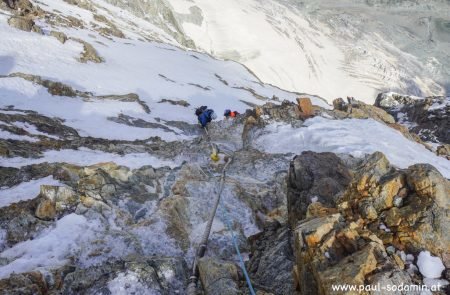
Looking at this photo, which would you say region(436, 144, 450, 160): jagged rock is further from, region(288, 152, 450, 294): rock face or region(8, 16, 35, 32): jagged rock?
region(8, 16, 35, 32): jagged rock

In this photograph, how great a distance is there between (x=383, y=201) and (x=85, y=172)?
9041 mm

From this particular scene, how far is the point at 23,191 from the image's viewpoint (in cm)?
1171

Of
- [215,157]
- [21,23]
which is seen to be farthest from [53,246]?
[21,23]

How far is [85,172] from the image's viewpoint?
40.9 ft

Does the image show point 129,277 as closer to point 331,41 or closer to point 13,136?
point 13,136

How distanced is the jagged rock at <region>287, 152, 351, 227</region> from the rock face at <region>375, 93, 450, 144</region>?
82.3 feet

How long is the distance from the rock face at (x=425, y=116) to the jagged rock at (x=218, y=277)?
29.6m

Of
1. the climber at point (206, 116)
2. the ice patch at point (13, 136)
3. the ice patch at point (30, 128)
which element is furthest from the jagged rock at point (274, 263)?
the ice patch at point (30, 128)

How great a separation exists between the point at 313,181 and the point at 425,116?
30.0 metres

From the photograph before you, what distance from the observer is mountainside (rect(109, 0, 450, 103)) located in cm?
11850

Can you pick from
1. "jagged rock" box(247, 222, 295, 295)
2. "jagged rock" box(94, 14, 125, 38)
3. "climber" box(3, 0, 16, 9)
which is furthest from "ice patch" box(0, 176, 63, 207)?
"jagged rock" box(94, 14, 125, 38)

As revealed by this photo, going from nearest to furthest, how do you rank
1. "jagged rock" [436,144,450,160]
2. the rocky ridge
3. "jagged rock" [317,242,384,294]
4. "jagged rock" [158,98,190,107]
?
"jagged rock" [317,242,384,294], the rocky ridge, "jagged rock" [436,144,450,160], "jagged rock" [158,98,190,107]

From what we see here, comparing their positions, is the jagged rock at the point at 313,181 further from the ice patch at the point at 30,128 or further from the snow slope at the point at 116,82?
the snow slope at the point at 116,82

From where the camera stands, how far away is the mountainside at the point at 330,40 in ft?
389
